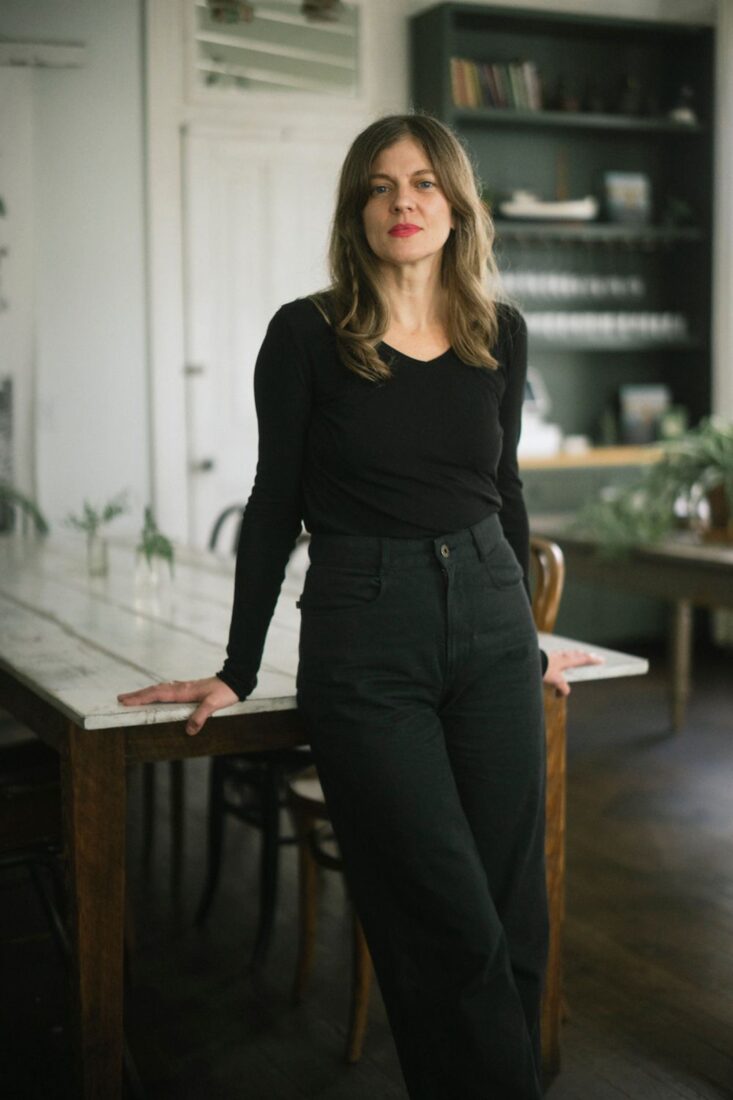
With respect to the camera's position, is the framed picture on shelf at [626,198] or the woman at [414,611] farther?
the framed picture on shelf at [626,198]

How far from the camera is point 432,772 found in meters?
1.79

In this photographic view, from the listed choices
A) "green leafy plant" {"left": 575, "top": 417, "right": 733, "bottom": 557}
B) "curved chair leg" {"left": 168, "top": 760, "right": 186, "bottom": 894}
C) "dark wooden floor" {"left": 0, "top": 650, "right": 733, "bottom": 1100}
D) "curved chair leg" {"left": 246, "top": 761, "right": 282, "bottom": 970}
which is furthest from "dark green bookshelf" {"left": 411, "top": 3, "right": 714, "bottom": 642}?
"curved chair leg" {"left": 246, "top": 761, "right": 282, "bottom": 970}

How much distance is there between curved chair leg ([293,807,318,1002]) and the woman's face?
1259 mm

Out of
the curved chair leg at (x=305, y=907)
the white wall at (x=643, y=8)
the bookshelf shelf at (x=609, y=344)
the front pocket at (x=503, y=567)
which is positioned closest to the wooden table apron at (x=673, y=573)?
the bookshelf shelf at (x=609, y=344)

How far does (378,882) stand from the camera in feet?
5.97

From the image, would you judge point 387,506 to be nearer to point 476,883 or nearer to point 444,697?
point 444,697

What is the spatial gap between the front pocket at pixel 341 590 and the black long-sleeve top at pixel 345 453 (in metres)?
0.06

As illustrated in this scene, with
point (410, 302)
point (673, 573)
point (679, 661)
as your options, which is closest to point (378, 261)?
point (410, 302)

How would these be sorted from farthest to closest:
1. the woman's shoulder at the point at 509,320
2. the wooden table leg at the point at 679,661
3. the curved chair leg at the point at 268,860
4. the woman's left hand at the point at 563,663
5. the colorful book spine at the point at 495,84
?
the colorful book spine at the point at 495,84
the wooden table leg at the point at 679,661
the curved chair leg at the point at 268,860
the woman's left hand at the point at 563,663
the woman's shoulder at the point at 509,320

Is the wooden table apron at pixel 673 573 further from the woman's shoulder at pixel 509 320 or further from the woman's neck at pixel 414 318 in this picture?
the woman's neck at pixel 414 318

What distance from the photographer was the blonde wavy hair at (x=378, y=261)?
1.84 meters

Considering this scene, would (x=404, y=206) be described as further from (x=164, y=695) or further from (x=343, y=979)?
(x=343, y=979)

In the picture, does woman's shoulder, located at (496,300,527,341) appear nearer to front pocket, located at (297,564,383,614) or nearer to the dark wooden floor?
front pocket, located at (297,564,383,614)

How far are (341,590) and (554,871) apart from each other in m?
0.81
